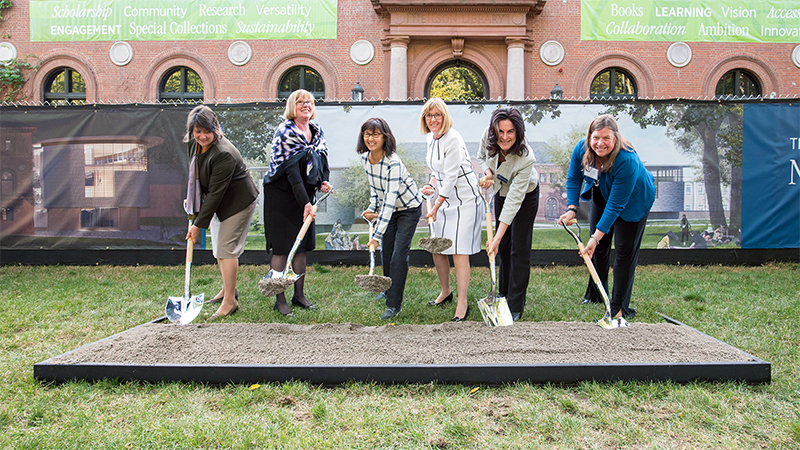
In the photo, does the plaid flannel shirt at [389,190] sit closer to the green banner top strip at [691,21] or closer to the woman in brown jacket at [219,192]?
the woman in brown jacket at [219,192]

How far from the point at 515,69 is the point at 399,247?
1207cm

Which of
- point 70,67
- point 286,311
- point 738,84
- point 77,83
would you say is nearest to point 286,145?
point 286,311

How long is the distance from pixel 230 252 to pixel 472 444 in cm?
300

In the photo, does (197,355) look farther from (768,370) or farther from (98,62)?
(98,62)

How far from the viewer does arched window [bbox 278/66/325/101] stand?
51.5 feet

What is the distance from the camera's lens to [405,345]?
325 cm

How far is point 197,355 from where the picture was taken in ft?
10.1

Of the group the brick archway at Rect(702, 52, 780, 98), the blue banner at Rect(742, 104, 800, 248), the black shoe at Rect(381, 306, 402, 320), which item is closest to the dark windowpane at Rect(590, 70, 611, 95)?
the brick archway at Rect(702, 52, 780, 98)

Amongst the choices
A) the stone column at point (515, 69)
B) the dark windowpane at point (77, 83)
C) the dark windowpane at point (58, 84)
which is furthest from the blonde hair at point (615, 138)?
the dark windowpane at point (58, 84)

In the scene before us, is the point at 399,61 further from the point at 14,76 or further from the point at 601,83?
the point at 14,76

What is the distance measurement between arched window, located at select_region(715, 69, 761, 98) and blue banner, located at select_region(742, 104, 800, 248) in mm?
10199

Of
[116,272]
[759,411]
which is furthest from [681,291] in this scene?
[116,272]

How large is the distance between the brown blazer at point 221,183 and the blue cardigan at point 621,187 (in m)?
3.04

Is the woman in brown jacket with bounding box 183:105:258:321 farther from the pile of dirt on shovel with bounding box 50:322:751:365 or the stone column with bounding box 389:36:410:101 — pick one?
the stone column with bounding box 389:36:410:101
